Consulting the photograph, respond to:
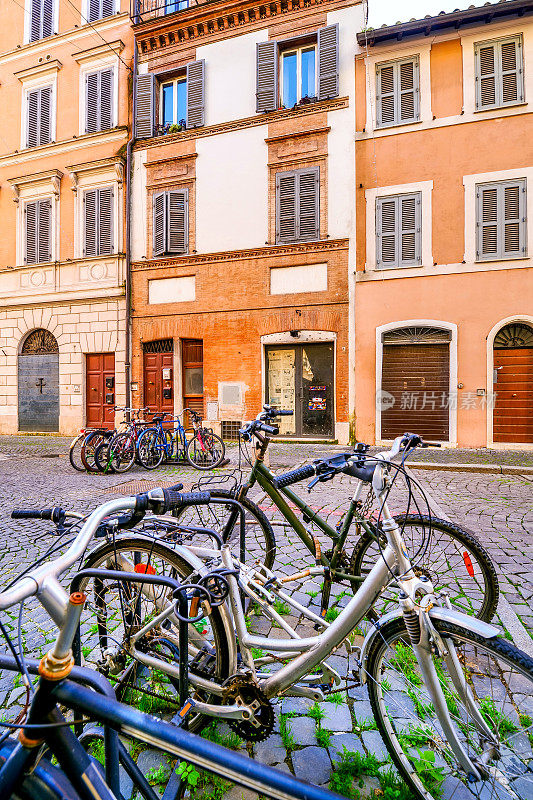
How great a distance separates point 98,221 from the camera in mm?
13773

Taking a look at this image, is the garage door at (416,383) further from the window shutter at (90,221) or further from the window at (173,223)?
the window shutter at (90,221)

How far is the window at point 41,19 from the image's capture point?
14.6 meters

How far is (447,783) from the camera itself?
1.58 metres

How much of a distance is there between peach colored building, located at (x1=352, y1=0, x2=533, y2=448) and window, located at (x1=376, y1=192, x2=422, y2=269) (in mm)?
25

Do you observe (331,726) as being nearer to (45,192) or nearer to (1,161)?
(45,192)

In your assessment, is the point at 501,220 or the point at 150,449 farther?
the point at 501,220

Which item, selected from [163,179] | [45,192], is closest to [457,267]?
[163,179]

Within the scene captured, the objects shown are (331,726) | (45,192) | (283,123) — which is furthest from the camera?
(45,192)

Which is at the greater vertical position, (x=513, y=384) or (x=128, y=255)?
(x=128, y=255)

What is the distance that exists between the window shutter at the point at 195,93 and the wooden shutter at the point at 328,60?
3477 millimetres

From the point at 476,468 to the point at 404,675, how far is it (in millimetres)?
6999

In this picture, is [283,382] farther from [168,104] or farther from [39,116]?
[39,116]

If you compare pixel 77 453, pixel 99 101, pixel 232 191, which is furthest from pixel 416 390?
pixel 99 101

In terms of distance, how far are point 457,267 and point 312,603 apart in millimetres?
Answer: 9736
